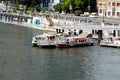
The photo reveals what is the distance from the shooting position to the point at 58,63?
45656 mm

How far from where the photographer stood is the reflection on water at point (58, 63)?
40281 millimetres

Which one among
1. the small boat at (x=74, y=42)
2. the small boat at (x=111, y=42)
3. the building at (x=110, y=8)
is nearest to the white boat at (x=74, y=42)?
the small boat at (x=74, y=42)

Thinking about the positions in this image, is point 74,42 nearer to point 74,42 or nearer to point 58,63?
point 74,42

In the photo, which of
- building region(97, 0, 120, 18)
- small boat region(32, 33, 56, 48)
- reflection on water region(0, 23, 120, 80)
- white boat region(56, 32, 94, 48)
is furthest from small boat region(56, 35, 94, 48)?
building region(97, 0, 120, 18)

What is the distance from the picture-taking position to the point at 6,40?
65688mm

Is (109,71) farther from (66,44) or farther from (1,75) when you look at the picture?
(66,44)

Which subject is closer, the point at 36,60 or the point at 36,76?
the point at 36,76

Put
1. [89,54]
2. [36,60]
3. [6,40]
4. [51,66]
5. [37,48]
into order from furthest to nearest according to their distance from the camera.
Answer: [6,40]
[37,48]
[89,54]
[36,60]
[51,66]

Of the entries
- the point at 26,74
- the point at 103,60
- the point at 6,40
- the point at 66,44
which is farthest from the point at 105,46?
the point at 26,74

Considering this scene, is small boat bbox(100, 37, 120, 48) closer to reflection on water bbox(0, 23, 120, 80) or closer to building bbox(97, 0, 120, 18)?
reflection on water bbox(0, 23, 120, 80)

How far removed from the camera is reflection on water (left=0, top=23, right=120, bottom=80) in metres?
40.3

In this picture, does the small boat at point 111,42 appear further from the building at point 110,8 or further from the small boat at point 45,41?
the building at point 110,8

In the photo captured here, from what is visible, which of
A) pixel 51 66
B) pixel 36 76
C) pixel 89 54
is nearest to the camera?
pixel 36 76

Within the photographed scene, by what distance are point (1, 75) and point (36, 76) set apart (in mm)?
2677
